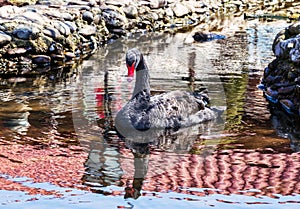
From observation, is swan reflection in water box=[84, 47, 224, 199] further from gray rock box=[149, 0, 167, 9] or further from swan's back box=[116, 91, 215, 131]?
gray rock box=[149, 0, 167, 9]

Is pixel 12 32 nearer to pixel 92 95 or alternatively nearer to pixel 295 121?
pixel 92 95

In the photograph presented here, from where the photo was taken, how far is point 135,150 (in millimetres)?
8375

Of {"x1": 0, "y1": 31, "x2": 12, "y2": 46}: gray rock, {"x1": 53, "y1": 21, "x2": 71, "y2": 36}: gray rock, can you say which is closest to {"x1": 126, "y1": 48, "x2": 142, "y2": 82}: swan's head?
{"x1": 0, "y1": 31, "x2": 12, "y2": 46}: gray rock

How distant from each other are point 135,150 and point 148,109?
0.97 m

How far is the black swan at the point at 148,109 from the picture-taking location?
9016mm

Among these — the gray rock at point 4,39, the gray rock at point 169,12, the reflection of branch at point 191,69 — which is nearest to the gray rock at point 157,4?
the gray rock at point 169,12

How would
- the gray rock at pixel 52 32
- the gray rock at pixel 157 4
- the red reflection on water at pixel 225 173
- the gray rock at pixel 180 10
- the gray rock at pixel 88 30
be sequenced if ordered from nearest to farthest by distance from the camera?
the red reflection on water at pixel 225 173, the gray rock at pixel 52 32, the gray rock at pixel 88 30, the gray rock at pixel 157 4, the gray rock at pixel 180 10

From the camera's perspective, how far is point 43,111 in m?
10.4

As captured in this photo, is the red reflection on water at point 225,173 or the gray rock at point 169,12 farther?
the gray rock at point 169,12

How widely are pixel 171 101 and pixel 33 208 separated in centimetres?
364

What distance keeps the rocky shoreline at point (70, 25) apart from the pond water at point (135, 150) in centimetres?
150

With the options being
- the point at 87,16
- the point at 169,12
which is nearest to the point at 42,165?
the point at 87,16

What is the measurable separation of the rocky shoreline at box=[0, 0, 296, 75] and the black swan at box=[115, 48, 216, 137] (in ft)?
18.7

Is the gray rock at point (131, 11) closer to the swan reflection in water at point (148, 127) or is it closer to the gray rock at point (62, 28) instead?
the gray rock at point (62, 28)
